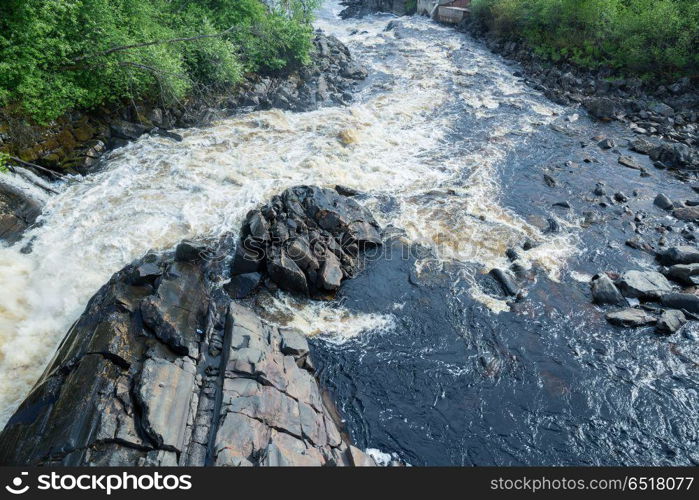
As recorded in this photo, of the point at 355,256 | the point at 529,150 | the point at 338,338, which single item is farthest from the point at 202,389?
the point at 529,150

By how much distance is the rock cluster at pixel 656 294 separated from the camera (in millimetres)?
11867

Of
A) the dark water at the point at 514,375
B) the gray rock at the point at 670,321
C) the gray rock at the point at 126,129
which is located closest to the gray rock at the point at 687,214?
the dark water at the point at 514,375

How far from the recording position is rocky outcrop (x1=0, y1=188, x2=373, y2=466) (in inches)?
299

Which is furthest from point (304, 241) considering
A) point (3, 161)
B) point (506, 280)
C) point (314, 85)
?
point (314, 85)

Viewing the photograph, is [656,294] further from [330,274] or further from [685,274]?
[330,274]

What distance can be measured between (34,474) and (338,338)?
682 cm

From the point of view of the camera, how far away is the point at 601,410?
9852 mm

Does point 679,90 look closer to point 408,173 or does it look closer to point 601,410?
point 408,173

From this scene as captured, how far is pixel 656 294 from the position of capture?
12641 mm

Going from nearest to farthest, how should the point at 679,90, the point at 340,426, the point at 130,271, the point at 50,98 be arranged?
the point at 340,426 < the point at 130,271 < the point at 50,98 < the point at 679,90

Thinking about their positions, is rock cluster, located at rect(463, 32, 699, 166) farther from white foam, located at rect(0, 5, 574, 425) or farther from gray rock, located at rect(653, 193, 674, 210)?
gray rock, located at rect(653, 193, 674, 210)

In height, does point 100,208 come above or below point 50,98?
below

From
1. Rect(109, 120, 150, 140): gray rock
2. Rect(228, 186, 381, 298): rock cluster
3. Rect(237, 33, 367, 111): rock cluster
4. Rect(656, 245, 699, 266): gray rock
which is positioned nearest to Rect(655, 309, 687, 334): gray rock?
Rect(656, 245, 699, 266): gray rock

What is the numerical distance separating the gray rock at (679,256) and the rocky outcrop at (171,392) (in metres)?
12.4
